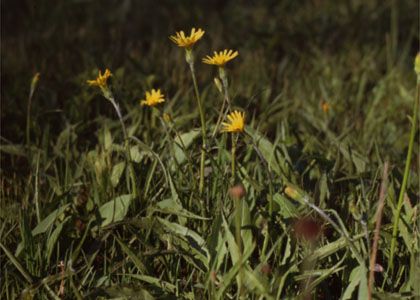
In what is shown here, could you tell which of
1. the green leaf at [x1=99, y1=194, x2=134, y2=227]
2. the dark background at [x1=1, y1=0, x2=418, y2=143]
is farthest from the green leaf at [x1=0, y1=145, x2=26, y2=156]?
the green leaf at [x1=99, y1=194, x2=134, y2=227]

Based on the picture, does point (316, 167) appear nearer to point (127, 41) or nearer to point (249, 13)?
point (127, 41)

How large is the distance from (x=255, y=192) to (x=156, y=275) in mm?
351

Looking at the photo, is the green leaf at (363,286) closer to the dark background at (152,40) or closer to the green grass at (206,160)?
the green grass at (206,160)

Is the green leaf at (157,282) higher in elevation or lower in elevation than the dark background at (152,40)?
higher

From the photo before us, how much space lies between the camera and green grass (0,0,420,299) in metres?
1.63

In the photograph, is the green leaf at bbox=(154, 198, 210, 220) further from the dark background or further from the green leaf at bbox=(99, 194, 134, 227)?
the dark background

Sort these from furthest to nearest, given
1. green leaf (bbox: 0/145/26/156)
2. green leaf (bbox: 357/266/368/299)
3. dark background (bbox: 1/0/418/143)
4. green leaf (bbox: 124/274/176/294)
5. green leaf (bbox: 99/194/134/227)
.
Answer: dark background (bbox: 1/0/418/143) < green leaf (bbox: 0/145/26/156) < green leaf (bbox: 99/194/134/227) < green leaf (bbox: 124/274/176/294) < green leaf (bbox: 357/266/368/299)

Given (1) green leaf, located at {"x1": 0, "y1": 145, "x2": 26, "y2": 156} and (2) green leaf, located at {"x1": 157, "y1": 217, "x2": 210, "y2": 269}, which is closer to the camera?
(2) green leaf, located at {"x1": 157, "y1": 217, "x2": 210, "y2": 269}

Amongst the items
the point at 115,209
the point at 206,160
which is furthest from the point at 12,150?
the point at 206,160

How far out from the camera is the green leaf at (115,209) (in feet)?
6.18

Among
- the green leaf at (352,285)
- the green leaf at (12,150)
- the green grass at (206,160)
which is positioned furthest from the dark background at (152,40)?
the green leaf at (352,285)

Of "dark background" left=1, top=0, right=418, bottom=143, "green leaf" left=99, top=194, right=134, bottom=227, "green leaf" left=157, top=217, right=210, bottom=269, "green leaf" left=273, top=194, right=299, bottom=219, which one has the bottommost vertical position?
"dark background" left=1, top=0, right=418, bottom=143

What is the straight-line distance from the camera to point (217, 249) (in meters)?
1.66

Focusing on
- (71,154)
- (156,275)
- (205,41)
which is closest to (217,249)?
(156,275)
